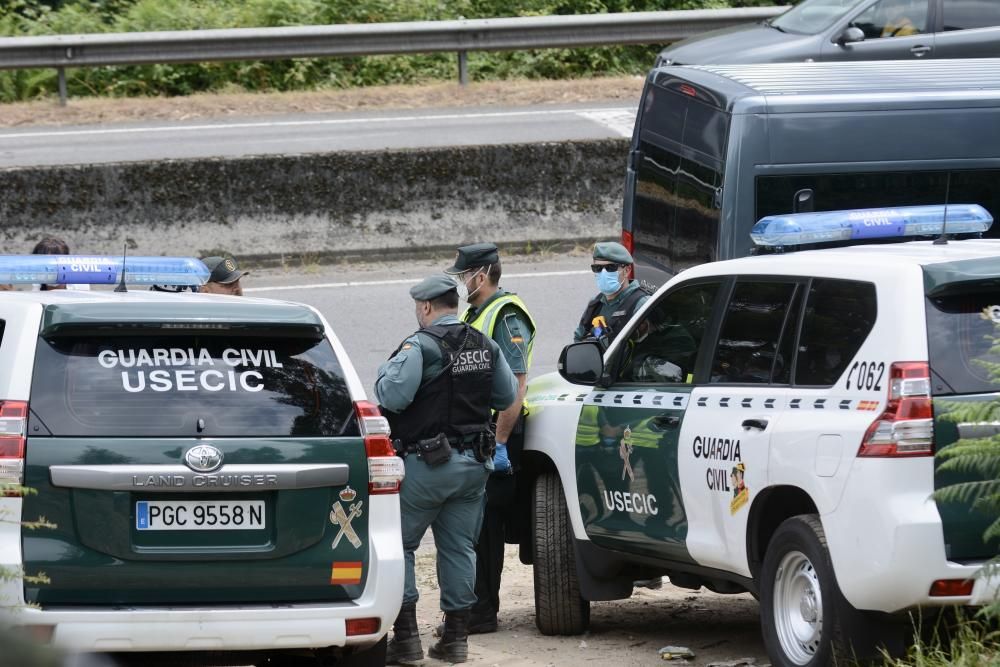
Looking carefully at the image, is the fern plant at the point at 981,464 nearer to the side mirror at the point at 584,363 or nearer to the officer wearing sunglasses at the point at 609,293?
the side mirror at the point at 584,363

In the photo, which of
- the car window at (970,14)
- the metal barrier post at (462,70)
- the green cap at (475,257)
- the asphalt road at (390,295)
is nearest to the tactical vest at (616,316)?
the green cap at (475,257)

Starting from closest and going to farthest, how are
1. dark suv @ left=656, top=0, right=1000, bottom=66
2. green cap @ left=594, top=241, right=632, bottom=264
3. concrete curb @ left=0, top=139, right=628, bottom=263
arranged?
green cap @ left=594, top=241, right=632, bottom=264 < concrete curb @ left=0, top=139, right=628, bottom=263 < dark suv @ left=656, top=0, right=1000, bottom=66

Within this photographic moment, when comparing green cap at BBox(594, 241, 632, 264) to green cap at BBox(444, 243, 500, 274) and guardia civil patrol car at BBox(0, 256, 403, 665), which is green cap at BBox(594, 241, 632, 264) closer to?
green cap at BBox(444, 243, 500, 274)

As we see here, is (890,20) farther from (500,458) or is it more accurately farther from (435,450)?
(435,450)

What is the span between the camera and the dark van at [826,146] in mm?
8781

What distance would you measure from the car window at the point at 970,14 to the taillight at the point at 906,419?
10335 mm

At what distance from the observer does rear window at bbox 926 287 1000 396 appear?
5.39 metres

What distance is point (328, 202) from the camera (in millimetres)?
15086

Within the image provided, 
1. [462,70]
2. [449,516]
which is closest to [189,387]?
[449,516]

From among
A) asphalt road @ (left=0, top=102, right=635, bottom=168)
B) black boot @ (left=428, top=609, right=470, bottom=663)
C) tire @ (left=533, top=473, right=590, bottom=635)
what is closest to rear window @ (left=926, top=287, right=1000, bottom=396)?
tire @ (left=533, top=473, right=590, bottom=635)

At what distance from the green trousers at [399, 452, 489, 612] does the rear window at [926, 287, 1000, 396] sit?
7.74 feet

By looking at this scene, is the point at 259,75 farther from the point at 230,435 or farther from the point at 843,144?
the point at 230,435

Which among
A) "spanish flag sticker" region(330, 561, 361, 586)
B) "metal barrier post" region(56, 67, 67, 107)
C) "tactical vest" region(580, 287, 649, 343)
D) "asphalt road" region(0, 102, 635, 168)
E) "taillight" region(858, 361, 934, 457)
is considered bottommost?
"asphalt road" region(0, 102, 635, 168)

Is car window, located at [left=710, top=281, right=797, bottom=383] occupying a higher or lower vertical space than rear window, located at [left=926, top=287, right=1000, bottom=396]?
lower
